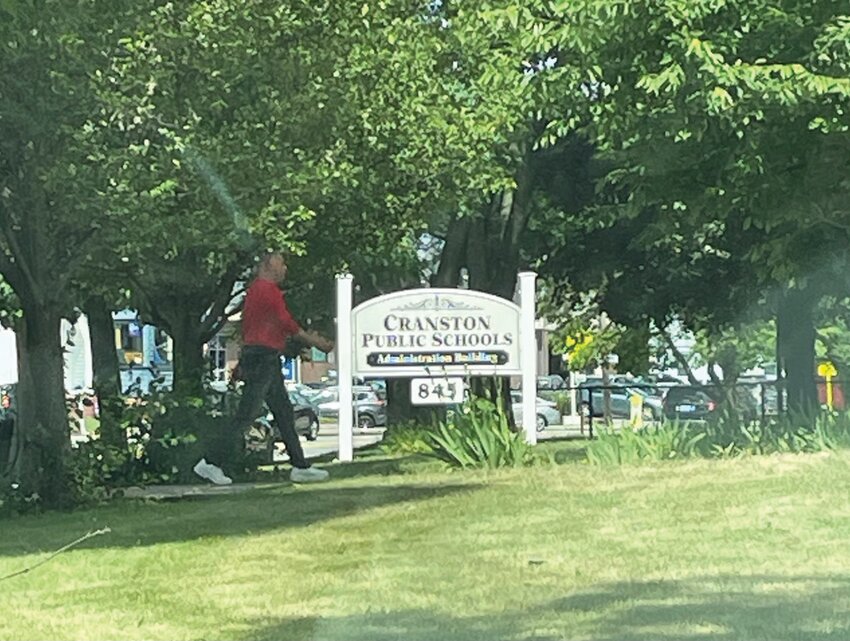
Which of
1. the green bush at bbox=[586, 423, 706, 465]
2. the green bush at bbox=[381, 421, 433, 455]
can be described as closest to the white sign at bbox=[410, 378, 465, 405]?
the green bush at bbox=[381, 421, 433, 455]

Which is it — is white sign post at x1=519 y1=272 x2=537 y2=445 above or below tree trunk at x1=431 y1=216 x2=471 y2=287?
below

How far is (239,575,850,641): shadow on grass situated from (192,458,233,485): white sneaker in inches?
274

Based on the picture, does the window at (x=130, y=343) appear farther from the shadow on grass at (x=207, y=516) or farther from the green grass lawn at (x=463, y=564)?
the green grass lawn at (x=463, y=564)

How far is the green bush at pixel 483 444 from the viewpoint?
601 inches

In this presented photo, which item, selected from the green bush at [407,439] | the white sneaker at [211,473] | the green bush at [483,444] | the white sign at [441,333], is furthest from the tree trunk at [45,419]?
the green bush at [407,439]

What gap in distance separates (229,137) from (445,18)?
836 cm

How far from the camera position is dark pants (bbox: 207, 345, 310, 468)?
14055mm

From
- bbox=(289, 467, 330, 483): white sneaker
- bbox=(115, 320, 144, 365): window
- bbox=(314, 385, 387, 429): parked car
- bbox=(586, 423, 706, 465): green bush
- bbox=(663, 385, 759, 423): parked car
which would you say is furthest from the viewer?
bbox=(115, 320, 144, 365): window

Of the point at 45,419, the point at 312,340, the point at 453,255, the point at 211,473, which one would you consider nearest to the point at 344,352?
the point at 211,473

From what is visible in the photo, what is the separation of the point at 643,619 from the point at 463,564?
1750 millimetres

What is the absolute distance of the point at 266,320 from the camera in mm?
14203

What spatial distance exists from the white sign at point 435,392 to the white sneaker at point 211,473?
2851mm

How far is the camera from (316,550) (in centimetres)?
949

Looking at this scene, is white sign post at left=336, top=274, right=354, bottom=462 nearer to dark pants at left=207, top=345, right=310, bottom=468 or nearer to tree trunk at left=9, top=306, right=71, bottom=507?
dark pants at left=207, top=345, right=310, bottom=468
